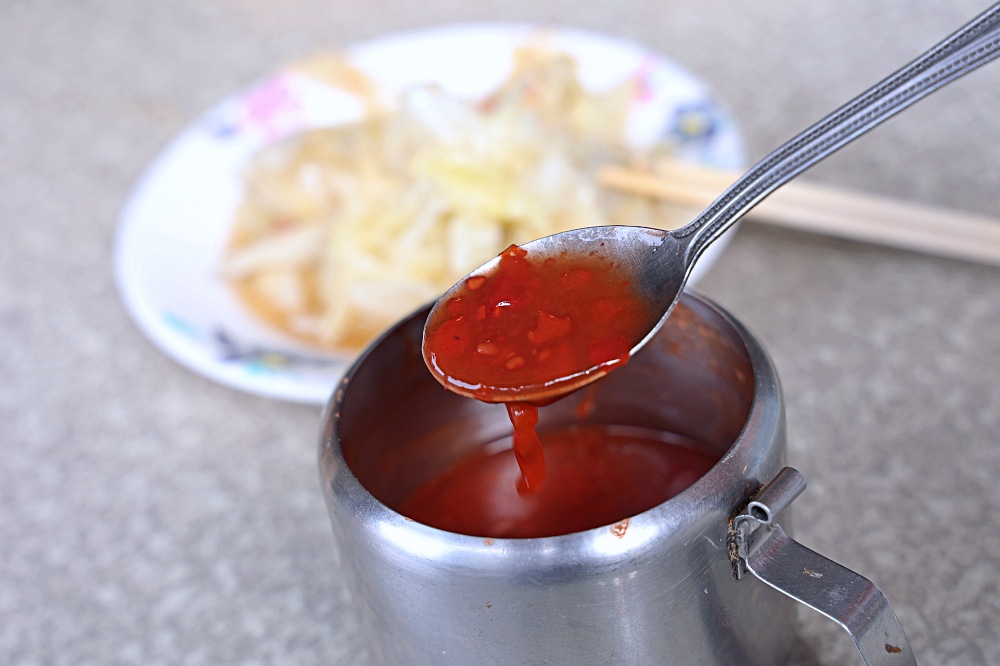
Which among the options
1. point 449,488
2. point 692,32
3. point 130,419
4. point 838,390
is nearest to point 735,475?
point 449,488

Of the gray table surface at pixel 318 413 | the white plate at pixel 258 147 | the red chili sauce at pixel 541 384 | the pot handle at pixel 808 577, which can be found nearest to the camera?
the pot handle at pixel 808 577

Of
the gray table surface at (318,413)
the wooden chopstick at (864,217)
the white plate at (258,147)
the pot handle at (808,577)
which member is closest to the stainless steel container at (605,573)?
the pot handle at (808,577)

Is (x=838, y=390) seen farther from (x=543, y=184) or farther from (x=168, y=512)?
(x=168, y=512)

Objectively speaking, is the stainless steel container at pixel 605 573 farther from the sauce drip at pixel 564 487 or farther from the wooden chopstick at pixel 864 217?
the wooden chopstick at pixel 864 217

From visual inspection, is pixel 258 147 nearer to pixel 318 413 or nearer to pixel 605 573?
pixel 318 413

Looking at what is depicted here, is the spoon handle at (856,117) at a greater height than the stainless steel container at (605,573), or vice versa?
the spoon handle at (856,117)

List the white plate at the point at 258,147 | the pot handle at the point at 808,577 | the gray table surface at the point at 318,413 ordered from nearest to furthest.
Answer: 1. the pot handle at the point at 808,577
2. the gray table surface at the point at 318,413
3. the white plate at the point at 258,147

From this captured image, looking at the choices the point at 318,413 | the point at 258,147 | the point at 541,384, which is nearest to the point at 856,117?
the point at 541,384
